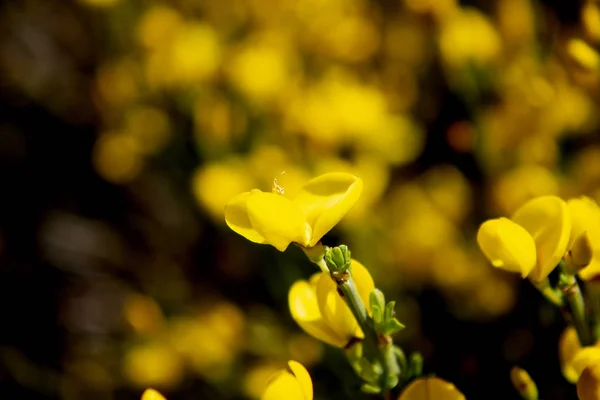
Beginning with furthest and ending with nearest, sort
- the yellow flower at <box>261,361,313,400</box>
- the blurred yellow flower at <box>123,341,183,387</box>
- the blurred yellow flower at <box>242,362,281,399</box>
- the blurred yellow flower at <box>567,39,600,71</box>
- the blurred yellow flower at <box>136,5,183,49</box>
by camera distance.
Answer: the blurred yellow flower at <box>136,5,183,49</box> < the blurred yellow flower at <box>123,341,183,387</box> < the blurred yellow flower at <box>242,362,281,399</box> < the blurred yellow flower at <box>567,39,600,71</box> < the yellow flower at <box>261,361,313,400</box>

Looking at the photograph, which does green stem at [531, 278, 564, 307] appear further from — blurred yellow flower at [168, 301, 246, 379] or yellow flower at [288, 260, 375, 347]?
blurred yellow flower at [168, 301, 246, 379]

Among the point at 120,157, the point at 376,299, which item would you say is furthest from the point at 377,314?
the point at 120,157

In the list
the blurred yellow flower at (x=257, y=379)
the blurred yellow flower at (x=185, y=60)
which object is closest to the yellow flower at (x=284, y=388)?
the blurred yellow flower at (x=257, y=379)

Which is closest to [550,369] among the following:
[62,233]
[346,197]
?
[346,197]

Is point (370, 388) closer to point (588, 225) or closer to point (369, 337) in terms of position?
point (369, 337)

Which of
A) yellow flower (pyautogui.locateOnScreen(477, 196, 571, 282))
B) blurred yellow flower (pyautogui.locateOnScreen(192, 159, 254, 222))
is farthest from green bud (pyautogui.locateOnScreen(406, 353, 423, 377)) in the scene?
blurred yellow flower (pyautogui.locateOnScreen(192, 159, 254, 222))

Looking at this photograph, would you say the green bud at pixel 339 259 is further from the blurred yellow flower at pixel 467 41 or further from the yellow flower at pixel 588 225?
the blurred yellow flower at pixel 467 41

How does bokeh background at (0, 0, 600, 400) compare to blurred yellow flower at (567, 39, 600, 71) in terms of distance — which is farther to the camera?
bokeh background at (0, 0, 600, 400)
